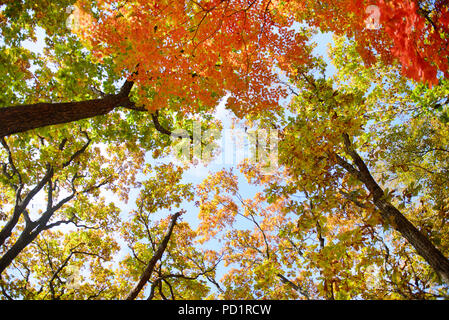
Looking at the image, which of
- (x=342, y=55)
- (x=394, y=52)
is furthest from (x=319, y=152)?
(x=342, y=55)

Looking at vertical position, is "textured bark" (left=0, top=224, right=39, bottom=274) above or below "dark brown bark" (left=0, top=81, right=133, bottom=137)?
below

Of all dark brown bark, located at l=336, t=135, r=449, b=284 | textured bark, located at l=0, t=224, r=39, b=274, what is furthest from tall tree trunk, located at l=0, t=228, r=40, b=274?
dark brown bark, located at l=336, t=135, r=449, b=284

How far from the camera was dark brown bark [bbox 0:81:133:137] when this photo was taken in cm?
292

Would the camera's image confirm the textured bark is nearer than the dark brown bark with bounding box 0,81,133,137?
No

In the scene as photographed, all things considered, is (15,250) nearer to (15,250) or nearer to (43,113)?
(15,250)

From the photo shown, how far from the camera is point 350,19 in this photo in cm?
591

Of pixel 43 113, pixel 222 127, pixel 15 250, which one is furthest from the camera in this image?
pixel 222 127

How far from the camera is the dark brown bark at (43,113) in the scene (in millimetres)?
2915

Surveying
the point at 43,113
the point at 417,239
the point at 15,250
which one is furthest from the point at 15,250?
the point at 417,239

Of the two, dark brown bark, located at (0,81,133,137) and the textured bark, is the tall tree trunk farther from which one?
dark brown bark, located at (0,81,133,137)

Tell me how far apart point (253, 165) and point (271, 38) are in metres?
4.96

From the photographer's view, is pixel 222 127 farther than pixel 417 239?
Yes

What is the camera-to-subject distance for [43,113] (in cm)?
330

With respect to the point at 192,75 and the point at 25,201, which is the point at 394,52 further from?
the point at 25,201
